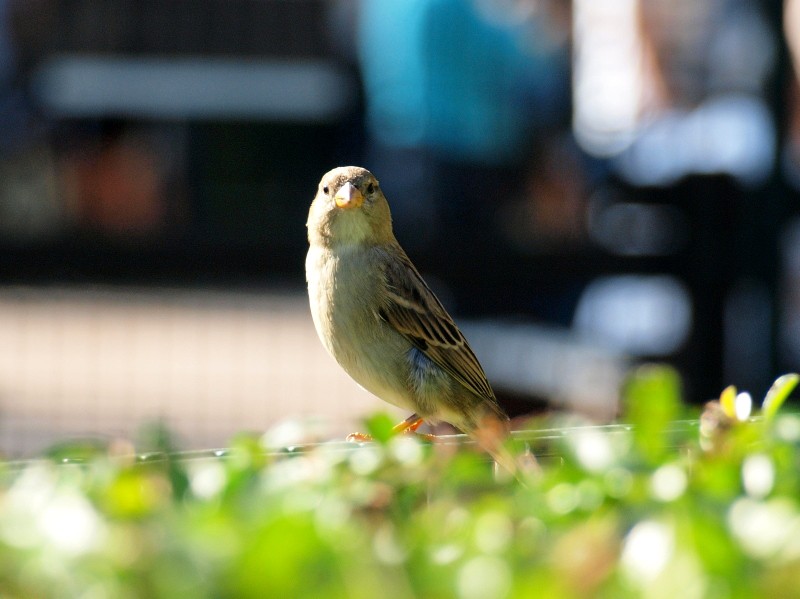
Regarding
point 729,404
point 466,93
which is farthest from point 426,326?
point 466,93

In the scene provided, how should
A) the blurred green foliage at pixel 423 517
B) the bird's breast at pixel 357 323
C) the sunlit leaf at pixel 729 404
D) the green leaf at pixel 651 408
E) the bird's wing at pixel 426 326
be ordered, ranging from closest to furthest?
the blurred green foliage at pixel 423 517
the green leaf at pixel 651 408
the sunlit leaf at pixel 729 404
the bird's breast at pixel 357 323
the bird's wing at pixel 426 326

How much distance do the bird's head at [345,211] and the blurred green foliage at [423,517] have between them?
2080 mm

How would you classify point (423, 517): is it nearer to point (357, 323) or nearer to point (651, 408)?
point (651, 408)

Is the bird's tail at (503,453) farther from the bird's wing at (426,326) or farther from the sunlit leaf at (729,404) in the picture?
the bird's wing at (426,326)

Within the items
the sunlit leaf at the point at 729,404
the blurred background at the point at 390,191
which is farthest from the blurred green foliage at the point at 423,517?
the blurred background at the point at 390,191

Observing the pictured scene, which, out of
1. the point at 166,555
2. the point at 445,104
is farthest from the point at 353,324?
the point at 445,104

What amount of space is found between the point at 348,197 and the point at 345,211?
0.12m

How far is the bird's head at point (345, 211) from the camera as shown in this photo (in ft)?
12.6

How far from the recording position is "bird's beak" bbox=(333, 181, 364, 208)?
3760 mm

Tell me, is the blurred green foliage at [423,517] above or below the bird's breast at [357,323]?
above

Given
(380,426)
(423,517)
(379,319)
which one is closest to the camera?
(423,517)

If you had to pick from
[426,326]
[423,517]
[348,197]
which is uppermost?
[348,197]

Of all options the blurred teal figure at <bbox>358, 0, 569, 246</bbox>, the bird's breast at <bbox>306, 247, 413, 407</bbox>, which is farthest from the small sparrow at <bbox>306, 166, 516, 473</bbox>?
the blurred teal figure at <bbox>358, 0, 569, 246</bbox>

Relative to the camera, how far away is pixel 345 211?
387cm
